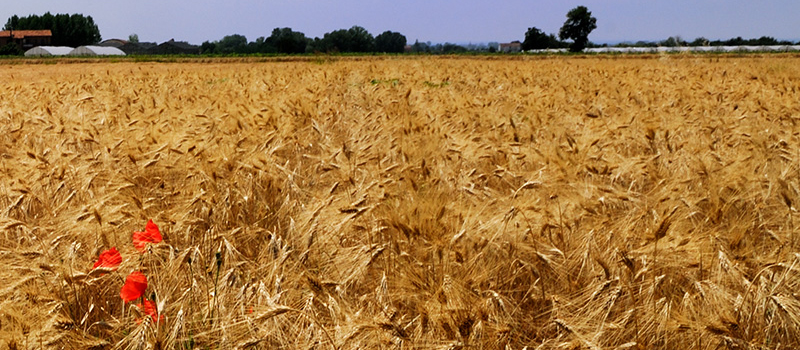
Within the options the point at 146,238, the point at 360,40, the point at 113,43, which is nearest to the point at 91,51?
the point at 113,43

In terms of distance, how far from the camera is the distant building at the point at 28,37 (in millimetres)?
100250

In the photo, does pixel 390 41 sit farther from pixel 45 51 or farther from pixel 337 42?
pixel 45 51

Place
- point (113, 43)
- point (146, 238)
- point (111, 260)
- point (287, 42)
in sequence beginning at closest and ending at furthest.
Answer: point (111, 260) < point (146, 238) < point (287, 42) < point (113, 43)

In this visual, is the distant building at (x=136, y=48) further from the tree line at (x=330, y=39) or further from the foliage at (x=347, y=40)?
the foliage at (x=347, y=40)

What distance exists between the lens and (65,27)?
348 feet

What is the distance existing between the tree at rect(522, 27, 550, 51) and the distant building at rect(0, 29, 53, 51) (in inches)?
3041

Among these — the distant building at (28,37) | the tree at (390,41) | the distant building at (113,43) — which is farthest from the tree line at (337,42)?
the distant building at (28,37)

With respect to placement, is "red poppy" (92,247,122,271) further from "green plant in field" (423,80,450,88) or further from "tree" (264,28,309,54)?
"tree" (264,28,309,54)

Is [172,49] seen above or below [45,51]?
above

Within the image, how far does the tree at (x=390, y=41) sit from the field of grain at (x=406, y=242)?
378ft

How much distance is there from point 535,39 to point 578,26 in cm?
687

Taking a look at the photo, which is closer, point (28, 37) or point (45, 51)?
point (45, 51)

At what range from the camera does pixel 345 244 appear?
8.32 ft

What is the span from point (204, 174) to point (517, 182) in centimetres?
165
